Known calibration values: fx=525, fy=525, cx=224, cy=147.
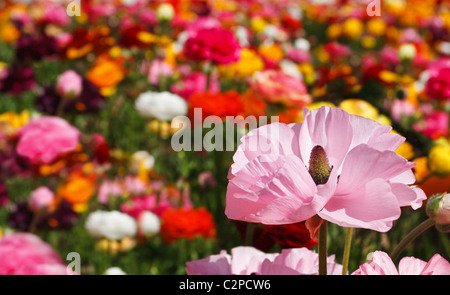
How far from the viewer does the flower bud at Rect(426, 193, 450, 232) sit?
312 millimetres

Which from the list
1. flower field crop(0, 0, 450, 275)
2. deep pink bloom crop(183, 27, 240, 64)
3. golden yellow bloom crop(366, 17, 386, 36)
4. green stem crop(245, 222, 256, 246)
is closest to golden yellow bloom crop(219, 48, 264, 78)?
flower field crop(0, 0, 450, 275)

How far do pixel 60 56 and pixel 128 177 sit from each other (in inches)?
18.4

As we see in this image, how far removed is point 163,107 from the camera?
1146 mm

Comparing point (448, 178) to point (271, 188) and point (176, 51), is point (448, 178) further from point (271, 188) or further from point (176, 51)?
point (176, 51)

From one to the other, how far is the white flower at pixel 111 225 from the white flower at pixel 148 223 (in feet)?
0.07

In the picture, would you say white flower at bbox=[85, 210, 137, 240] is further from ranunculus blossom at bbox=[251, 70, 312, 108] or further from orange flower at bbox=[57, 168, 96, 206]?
ranunculus blossom at bbox=[251, 70, 312, 108]

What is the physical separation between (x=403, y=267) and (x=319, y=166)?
7 cm

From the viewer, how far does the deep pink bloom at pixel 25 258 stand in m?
0.37

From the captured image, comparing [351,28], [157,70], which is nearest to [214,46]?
[157,70]

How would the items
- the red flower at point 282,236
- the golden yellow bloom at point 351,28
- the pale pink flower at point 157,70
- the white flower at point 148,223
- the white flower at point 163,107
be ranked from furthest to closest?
the golden yellow bloom at point 351,28 < the pale pink flower at point 157,70 < the white flower at point 163,107 < the white flower at point 148,223 < the red flower at point 282,236

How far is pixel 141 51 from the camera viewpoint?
6.00 ft

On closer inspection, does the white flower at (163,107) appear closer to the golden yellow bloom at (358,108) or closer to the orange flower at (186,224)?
the orange flower at (186,224)

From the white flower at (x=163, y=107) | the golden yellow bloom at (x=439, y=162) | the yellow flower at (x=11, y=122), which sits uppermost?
the white flower at (x=163, y=107)

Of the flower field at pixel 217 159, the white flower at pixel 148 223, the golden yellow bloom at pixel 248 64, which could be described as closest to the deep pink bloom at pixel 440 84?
the flower field at pixel 217 159
